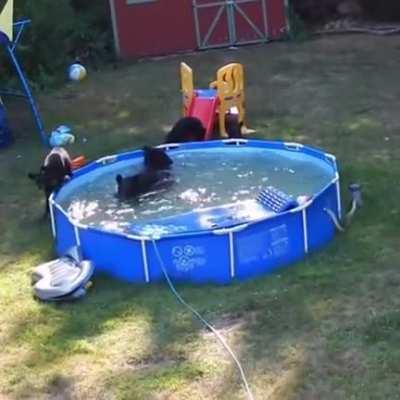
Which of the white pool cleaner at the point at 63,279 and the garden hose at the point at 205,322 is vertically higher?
the white pool cleaner at the point at 63,279

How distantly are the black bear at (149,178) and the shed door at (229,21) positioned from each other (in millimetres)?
6126

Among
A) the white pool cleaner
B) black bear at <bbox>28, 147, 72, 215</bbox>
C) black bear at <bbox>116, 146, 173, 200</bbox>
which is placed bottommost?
the white pool cleaner

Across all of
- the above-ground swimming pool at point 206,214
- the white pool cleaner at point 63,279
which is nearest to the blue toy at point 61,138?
the above-ground swimming pool at point 206,214

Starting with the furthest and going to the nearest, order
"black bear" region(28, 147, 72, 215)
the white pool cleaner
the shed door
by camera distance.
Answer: the shed door → "black bear" region(28, 147, 72, 215) → the white pool cleaner

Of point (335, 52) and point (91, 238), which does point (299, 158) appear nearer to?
point (91, 238)

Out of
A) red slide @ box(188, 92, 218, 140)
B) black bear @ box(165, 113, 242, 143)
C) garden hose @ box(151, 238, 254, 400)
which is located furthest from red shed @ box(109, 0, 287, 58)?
garden hose @ box(151, 238, 254, 400)

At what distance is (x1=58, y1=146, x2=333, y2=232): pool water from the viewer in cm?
698

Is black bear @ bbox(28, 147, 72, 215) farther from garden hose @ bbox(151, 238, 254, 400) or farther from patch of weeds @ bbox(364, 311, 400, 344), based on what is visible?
patch of weeds @ bbox(364, 311, 400, 344)

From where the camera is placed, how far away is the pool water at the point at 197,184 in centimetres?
698

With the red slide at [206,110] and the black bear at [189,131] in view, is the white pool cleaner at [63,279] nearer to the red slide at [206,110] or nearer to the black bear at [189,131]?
the black bear at [189,131]

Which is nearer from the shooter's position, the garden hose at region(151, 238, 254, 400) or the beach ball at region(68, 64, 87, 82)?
the garden hose at region(151, 238, 254, 400)

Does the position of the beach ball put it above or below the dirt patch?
above

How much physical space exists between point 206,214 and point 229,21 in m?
7.55

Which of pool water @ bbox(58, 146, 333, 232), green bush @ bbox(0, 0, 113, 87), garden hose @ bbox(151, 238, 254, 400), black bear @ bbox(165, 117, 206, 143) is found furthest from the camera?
green bush @ bbox(0, 0, 113, 87)
